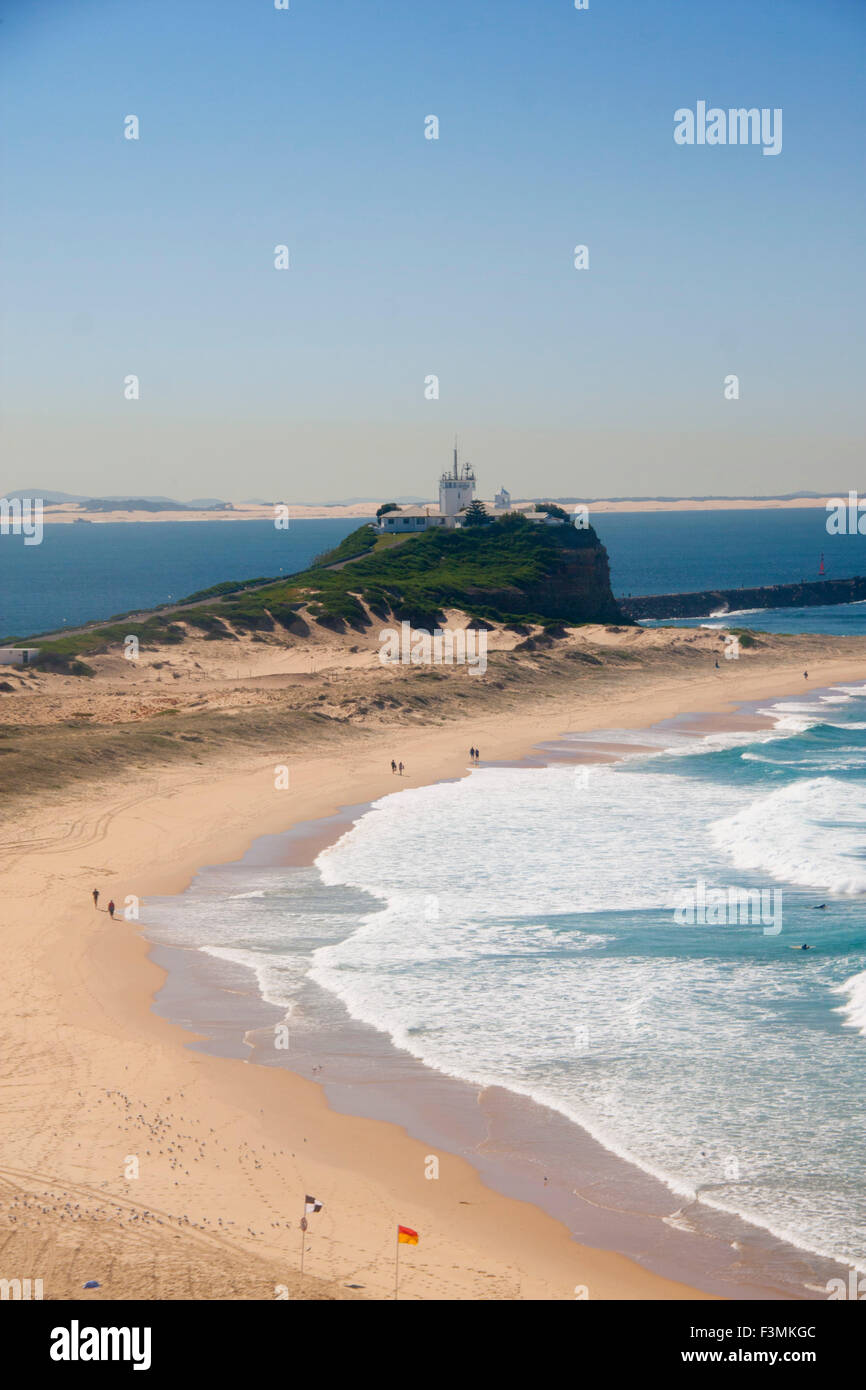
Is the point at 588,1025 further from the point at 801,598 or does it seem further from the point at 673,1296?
the point at 801,598

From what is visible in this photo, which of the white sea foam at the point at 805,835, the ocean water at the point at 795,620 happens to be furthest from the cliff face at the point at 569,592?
the white sea foam at the point at 805,835

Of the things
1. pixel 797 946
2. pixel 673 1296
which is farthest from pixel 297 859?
pixel 673 1296

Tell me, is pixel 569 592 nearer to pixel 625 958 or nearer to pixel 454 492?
pixel 454 492

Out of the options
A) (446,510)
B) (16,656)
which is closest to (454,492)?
(446,510)

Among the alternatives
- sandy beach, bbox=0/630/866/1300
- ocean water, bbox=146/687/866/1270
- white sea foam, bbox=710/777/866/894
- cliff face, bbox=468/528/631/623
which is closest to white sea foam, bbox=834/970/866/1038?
ocean water, bbox=146/687/866/1270

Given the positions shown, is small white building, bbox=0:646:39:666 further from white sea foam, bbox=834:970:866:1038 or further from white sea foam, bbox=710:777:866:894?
white sea foam, bbox=834:970:866:1038

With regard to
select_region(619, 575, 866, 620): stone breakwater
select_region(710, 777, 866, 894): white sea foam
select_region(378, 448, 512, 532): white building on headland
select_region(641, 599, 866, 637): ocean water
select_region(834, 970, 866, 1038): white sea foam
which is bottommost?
select_region(834, 970, 866, 1038): white sea foam

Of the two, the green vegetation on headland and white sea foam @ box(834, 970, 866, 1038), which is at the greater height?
the green vegetation on headland
